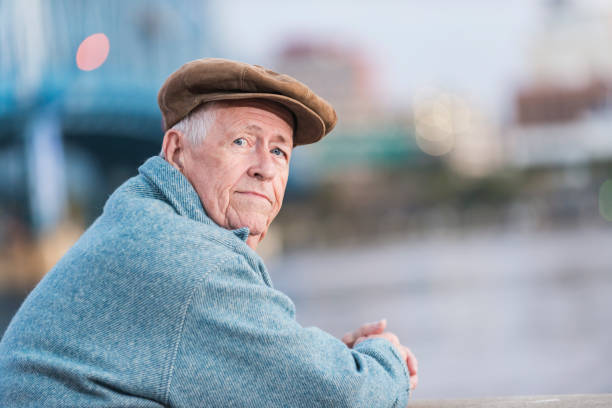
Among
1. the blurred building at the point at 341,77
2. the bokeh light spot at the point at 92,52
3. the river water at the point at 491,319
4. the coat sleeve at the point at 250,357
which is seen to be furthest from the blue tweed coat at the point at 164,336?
the blurred building at the point at 341,77

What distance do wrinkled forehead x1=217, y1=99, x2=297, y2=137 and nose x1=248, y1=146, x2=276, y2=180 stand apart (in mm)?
91

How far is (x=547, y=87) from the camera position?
99.5m

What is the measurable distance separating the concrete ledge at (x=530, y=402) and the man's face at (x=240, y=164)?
69 cm

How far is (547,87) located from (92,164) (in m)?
82.5

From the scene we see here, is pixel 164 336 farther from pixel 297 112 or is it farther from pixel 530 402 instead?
pixel 530 402

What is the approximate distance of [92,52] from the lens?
2.00 m

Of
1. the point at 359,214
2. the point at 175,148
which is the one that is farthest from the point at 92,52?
the point at 359,214

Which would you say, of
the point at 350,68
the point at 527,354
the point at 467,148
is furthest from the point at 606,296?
the point at 350,68

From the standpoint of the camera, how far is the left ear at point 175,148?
1.68 m

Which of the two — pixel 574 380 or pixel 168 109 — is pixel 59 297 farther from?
pixel 574 380

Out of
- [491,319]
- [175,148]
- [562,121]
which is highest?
[175,148]

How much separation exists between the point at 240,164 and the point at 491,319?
7743 mm

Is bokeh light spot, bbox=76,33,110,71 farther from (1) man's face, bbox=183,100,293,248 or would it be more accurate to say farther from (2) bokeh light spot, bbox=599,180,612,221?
(2) bokeh light spot, bbox=599,180,612,221

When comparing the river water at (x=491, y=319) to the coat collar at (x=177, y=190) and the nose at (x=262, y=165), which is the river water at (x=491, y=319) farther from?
the coat collar at (x=177, y=190)
